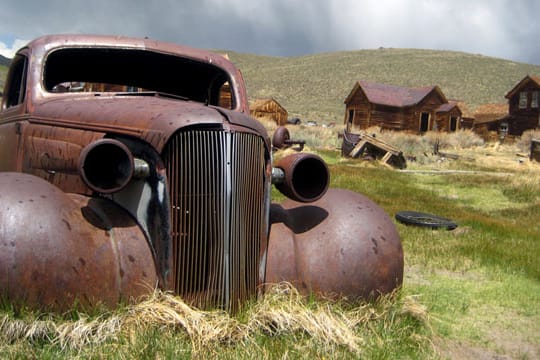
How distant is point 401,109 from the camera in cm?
4194

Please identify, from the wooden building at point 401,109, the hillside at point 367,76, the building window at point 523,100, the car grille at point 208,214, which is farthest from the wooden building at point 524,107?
the car grille at point 208,214

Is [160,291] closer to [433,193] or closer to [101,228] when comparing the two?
[101,228]

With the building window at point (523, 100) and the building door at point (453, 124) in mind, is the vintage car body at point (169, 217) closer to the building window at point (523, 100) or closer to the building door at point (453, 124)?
the building door at point (453, 124)

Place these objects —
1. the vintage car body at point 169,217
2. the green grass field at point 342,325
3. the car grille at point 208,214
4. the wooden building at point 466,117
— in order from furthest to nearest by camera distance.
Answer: the wooden building at point 466,117 → the car grille at point 208,214 → the vintage car body at point 169,217 → the green grass field at point 342,325

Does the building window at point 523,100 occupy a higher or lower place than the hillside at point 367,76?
lower

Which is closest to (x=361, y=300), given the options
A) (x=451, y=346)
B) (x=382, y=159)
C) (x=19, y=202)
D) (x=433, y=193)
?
(x=451, y=346)

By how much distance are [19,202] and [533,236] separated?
24.5 feet

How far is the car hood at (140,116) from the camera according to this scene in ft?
9.71

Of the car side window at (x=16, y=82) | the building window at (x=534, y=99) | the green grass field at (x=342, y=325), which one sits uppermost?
the building window at (x=534, y=99)

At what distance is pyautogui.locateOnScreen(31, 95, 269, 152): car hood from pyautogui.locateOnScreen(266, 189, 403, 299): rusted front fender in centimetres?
60

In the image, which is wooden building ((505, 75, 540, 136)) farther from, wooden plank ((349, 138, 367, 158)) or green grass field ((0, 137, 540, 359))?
green grass field ((0, 137, 540, 359))

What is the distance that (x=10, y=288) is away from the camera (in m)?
2.58

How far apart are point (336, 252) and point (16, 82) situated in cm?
320

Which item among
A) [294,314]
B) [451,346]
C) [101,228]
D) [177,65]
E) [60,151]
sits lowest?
[451,346]
